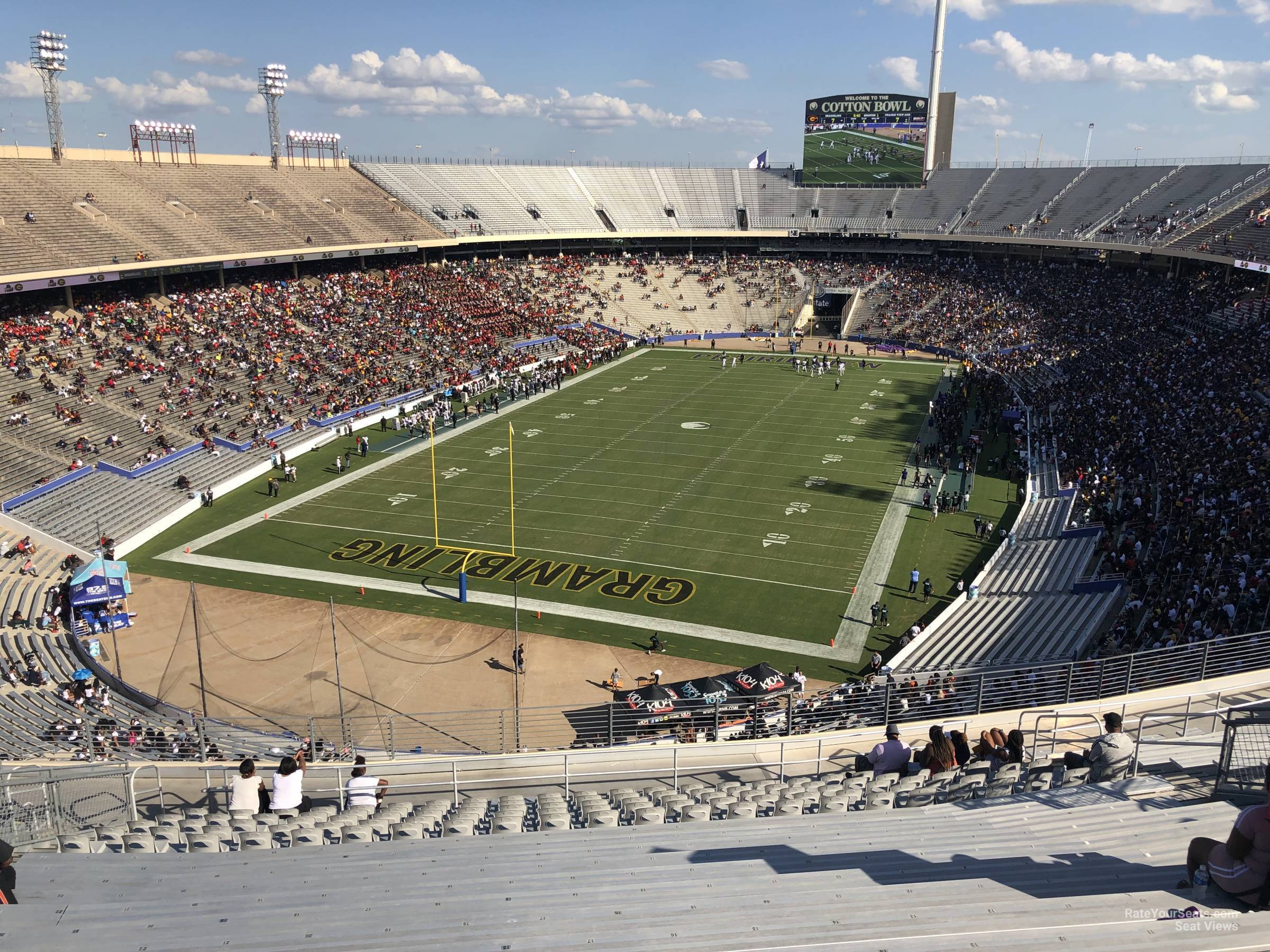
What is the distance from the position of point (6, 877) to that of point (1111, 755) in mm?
9028

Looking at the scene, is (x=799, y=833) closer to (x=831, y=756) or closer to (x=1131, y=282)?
(x=831, y=756)

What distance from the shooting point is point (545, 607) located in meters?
23.3

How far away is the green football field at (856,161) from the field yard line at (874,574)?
56335 millimetres

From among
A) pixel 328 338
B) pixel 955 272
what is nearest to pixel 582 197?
pixel 955 272

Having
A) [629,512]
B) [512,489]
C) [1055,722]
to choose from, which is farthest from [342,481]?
[1055,722]

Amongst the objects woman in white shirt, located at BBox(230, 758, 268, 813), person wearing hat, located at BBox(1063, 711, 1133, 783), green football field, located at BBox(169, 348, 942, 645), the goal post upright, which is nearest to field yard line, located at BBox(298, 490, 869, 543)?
green football field, located at BBox(169, 348, 942, 645)

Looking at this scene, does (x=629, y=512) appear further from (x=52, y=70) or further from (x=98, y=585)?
(x=52, y=70)

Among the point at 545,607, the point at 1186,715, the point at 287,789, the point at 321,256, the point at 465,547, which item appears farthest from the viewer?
the point at 321,256

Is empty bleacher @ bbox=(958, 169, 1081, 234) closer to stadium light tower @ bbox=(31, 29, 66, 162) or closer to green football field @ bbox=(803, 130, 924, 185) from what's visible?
green football field @ bbox=(803, 130, 924, 185)

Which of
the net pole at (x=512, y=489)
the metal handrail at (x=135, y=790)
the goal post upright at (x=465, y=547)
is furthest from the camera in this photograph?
the net pole at (x=512, y=489)

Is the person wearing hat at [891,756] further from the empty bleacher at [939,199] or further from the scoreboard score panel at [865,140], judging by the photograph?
the scoreboard score panel at [865,140]

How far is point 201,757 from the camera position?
13844mm

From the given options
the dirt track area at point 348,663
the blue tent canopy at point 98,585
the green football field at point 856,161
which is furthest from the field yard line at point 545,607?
the green football field at point 856,161

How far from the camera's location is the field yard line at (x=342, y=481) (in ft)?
93.7
